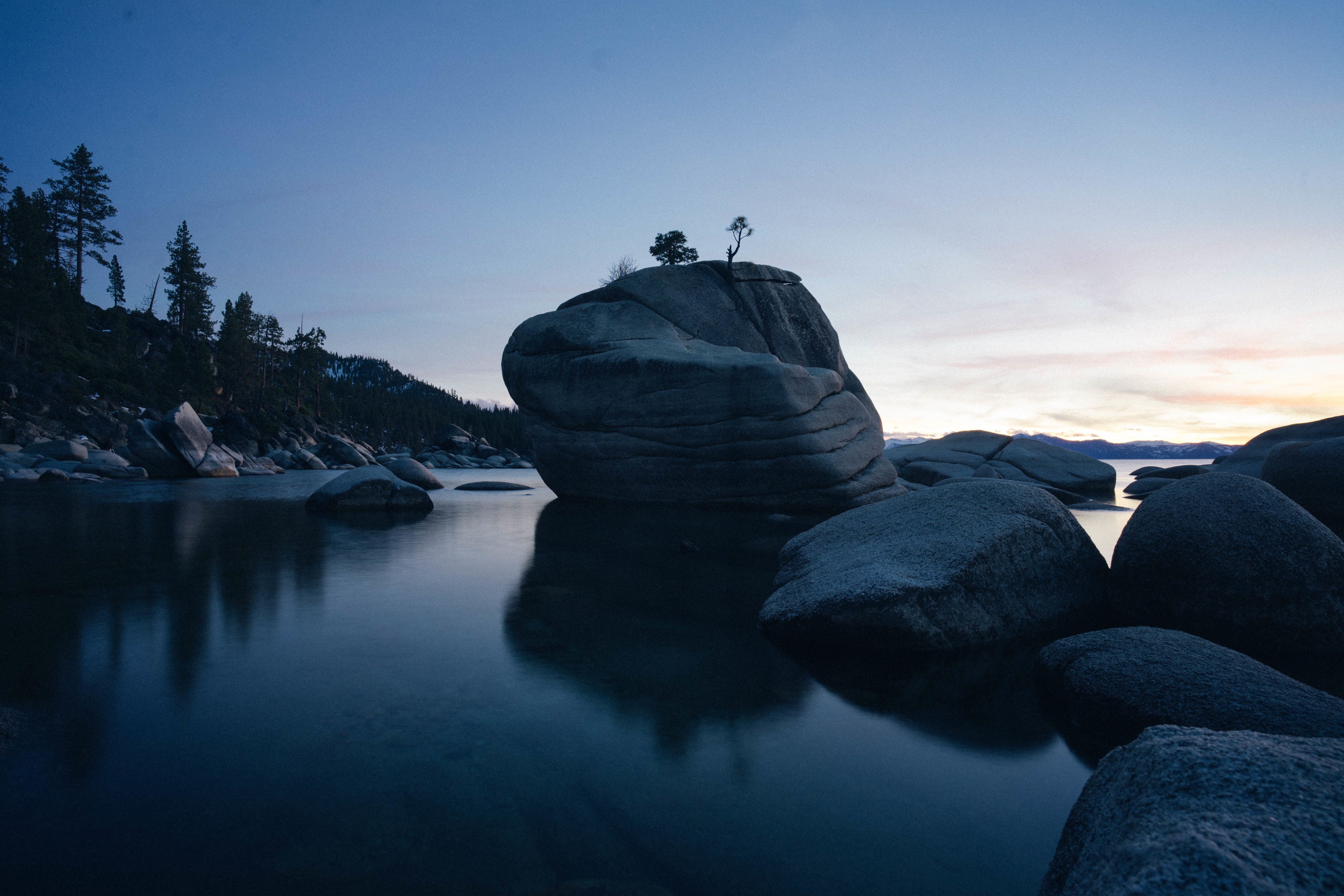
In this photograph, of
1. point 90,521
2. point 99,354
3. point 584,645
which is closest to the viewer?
point 584,645

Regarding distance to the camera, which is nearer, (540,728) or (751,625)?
(540,728)

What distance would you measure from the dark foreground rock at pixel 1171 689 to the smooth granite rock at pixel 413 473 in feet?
67.2

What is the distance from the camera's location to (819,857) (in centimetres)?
272

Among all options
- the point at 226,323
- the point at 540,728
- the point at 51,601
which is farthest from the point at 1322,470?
the point at 226,323

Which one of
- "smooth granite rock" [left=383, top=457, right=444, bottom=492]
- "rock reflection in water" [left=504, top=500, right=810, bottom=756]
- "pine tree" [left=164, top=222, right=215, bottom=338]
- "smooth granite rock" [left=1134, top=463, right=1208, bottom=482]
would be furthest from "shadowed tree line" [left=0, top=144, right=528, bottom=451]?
"smooth granite rock" [left=1134, top=463, right=1208, bottom=482]

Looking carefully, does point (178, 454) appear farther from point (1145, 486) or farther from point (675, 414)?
point (1145, 486)

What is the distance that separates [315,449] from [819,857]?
184ft

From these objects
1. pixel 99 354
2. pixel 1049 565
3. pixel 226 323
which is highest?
pixel 226 323

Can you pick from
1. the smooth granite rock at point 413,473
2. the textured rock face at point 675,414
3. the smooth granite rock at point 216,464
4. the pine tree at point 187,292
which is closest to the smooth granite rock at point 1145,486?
the textured rock face at point 675,414

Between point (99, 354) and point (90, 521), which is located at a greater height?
point (99, 354)

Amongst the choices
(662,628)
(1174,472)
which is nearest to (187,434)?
(662,628)

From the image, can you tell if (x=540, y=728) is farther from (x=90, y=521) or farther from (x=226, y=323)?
(x=226, y=323)

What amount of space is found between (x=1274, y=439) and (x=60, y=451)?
152 feet

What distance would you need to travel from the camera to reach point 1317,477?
11828 mm
